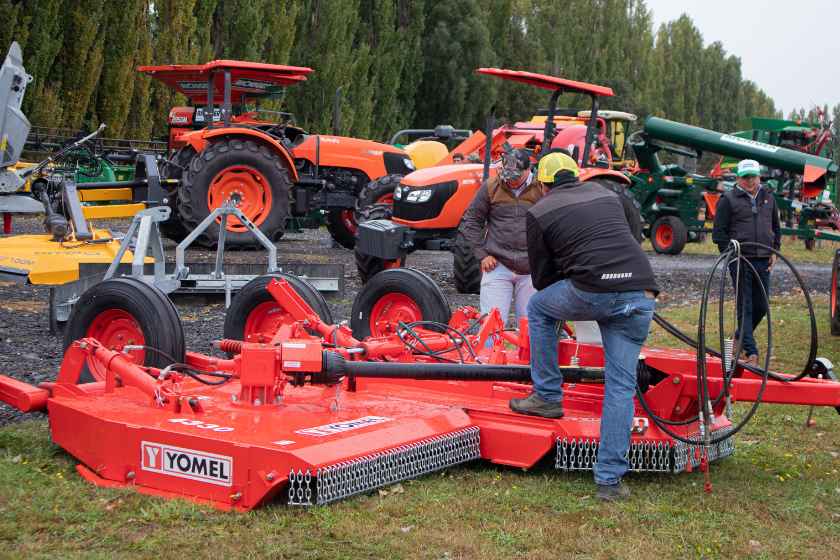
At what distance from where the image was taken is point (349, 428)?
208 inches

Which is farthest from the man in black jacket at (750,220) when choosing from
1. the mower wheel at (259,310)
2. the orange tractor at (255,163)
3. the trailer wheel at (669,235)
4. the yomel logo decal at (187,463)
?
the trailer wheel at (669,235)

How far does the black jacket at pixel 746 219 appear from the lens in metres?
8.39

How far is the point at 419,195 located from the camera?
39.3 feet

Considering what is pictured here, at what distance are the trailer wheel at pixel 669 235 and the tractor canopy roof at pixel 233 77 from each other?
783 centimetres

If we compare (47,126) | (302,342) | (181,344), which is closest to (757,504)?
(302,342)

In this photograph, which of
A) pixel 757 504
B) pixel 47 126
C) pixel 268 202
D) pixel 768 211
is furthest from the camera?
pixel 47 126

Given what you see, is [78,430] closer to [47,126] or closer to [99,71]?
[47,126]

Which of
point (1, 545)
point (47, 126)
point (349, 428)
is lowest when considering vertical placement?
point (1, 545)

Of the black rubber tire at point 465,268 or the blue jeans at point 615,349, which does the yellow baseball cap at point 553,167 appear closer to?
the blue jeans at point 615,349

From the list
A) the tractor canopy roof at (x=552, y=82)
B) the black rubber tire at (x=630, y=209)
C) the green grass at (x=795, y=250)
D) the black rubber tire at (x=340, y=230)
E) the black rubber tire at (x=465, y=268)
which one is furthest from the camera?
the green grass at (x=795, y=250)

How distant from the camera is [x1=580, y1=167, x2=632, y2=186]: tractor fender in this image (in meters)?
11.6

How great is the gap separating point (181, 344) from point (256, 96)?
10.3m

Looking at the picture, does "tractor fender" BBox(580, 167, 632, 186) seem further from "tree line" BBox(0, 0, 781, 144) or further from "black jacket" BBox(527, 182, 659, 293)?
"tree line" BBox(0, 0, 781, 144)

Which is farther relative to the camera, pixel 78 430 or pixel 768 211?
pixel 768 211
